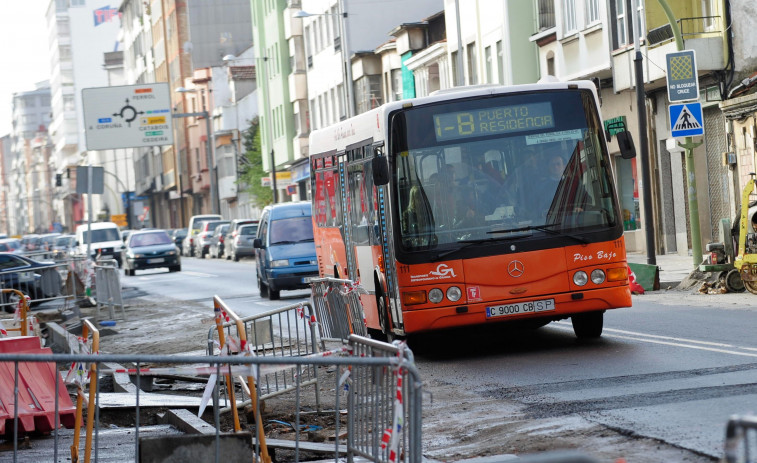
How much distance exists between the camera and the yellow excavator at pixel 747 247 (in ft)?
65.9

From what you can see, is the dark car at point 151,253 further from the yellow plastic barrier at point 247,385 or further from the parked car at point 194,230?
the yellow plastic barrier at point 247,385

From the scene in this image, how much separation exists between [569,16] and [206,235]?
113 ft

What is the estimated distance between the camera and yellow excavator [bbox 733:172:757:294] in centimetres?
2008

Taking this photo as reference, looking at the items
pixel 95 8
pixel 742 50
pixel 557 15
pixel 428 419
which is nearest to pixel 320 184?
pixel 428 419

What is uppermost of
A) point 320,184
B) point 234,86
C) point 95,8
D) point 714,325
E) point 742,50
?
point 95,8

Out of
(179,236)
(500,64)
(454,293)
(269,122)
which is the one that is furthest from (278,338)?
(179,236)

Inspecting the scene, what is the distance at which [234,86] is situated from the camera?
96.8 metres

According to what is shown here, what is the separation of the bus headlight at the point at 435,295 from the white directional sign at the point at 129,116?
137 ft

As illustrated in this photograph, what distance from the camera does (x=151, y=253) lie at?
50906 mm

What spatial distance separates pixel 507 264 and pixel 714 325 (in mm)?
3377

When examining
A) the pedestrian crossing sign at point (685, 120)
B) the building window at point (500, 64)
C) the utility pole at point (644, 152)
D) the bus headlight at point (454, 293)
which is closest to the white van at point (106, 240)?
the building window at point (500, 64)

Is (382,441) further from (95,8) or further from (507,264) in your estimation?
(95,8)

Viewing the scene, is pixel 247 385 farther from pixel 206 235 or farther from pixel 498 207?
pixel 206 235

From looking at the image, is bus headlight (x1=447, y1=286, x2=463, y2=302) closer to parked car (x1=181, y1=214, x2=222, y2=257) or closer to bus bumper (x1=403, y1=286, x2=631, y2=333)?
bus bumper (x1=403, y1=286, x2=631, y2=333)
